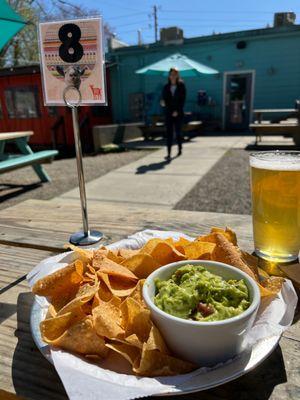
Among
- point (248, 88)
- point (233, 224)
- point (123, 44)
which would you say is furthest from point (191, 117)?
point (233, 224)

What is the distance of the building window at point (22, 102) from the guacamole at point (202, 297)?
520 inches

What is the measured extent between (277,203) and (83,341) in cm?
66

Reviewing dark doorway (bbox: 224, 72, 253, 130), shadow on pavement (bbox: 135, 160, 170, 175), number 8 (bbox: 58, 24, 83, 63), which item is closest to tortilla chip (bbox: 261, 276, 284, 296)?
number 8 (bbox: 58, 24, 83, 63)

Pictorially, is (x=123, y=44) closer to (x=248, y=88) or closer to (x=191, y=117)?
(x=191, y=117)

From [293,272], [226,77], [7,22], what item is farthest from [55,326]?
[226,77]

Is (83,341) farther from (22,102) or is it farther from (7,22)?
(22,102)

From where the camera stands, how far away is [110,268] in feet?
2.89

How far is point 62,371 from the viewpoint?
64 cm

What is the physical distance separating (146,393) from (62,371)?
160 mm

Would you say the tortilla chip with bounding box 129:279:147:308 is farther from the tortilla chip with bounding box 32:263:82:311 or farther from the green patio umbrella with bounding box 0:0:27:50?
the green patio umbrella with bounding box 0:0:27:50

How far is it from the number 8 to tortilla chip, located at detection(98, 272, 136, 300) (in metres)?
0.86

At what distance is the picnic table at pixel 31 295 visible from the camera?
67 centimetres

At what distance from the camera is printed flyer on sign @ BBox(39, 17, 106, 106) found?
1271 mm

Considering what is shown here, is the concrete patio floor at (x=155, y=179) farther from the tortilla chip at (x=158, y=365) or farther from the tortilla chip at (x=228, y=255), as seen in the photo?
the tortilla chip at (x=158, y=365)
